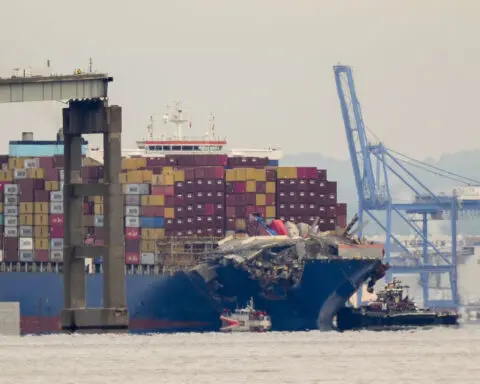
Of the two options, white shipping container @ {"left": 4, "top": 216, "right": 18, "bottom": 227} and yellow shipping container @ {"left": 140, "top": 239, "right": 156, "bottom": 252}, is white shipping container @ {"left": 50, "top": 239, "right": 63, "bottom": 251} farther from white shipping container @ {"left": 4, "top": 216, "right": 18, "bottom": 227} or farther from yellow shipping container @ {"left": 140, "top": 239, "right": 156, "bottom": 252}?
yellow shipping container @ {"left": 140, "top": 239, "right": 156, "bottom": 252}

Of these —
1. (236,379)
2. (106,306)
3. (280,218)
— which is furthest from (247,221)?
(236,379)

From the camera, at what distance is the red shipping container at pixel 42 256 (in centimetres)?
15362

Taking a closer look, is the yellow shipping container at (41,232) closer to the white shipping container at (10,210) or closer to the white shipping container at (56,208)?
the white shipping container at (56,208)

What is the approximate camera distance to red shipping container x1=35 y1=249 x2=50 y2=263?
504 feet

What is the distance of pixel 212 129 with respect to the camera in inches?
6688

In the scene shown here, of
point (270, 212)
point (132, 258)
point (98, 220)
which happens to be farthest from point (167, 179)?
point (270, 212)

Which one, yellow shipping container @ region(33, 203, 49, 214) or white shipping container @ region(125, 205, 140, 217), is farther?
yellow shipping container @ region(33, 203, 49, 214)

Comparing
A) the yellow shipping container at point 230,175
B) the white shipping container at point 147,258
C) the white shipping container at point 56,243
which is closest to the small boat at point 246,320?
the white shipping container at point 147,258

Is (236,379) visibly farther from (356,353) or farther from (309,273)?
(309,273)

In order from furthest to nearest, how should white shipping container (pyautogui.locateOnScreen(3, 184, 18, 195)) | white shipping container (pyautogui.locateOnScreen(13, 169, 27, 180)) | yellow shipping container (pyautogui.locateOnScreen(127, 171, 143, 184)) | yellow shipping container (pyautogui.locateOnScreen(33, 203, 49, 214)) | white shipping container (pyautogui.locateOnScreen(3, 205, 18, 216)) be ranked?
white shipping container (pyautogui.locateOnScreen(13, 169, 27, 180)) → white shipping container (pyautogui.locateOnScreen(3, 184, 18, 195)) → white shipping container (pyautogui.locateOnScreen(3, 205, 18, 216)) → yellow shipping container (pyautogui.locateOnScreen(127, 171, 143, 184)) → yellow shipping container (pyautogui.locateOnScreen(33, 203, 49, 214))

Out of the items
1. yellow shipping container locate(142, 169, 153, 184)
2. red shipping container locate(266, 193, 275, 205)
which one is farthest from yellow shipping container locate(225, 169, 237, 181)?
yellow shipping container locate(142, 169, 153, 184)

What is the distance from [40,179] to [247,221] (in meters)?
16.1

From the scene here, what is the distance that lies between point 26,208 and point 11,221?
146 centimetres

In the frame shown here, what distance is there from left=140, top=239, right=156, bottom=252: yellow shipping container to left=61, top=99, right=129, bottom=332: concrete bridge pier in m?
29.7
